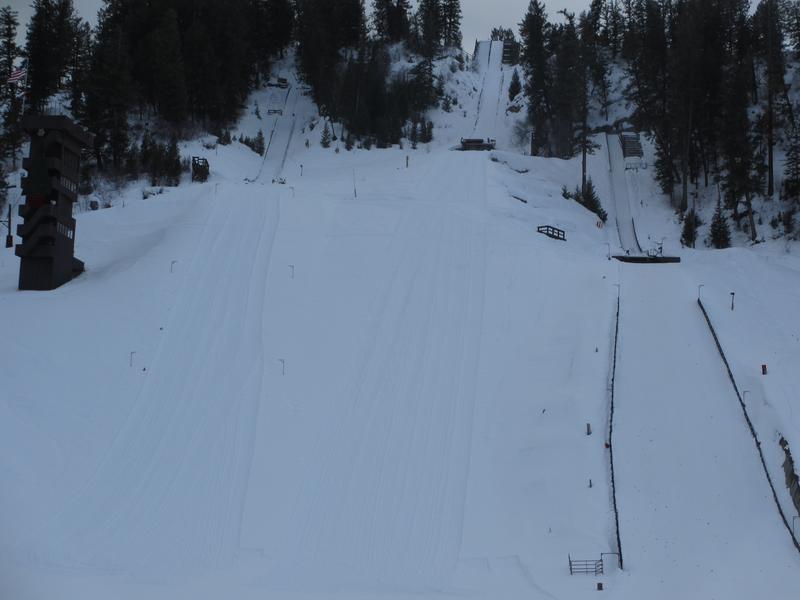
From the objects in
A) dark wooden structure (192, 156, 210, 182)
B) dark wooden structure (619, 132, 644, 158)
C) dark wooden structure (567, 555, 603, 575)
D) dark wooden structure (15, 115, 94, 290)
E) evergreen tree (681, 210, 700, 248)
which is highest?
dark wooden structure (619, 132, 644, 158)

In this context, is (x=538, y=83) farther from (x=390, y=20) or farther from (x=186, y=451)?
(x=186, y=451)

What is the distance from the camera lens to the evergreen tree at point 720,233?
106ft

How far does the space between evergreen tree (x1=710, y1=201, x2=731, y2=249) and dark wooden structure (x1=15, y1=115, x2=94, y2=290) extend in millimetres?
26335


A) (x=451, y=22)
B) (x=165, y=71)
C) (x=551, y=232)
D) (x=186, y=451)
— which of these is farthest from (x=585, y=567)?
(x=451, y=22)

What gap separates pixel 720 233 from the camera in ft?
106

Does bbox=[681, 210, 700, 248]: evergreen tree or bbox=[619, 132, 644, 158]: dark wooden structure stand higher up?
bbox=[619, 132, 644, 158]: dark wooden structure

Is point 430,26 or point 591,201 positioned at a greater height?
point 430,26

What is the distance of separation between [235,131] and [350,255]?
25050 mm

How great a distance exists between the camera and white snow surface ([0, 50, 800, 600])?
13742 millimetres

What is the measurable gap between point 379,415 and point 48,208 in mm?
14296

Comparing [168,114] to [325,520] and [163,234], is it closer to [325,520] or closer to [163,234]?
[163,234]

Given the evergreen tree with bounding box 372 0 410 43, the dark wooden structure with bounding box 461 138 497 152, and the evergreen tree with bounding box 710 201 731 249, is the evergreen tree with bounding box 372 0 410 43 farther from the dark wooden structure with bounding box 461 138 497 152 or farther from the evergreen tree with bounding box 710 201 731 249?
the evergreen tree with bounding box 710 201 731 249

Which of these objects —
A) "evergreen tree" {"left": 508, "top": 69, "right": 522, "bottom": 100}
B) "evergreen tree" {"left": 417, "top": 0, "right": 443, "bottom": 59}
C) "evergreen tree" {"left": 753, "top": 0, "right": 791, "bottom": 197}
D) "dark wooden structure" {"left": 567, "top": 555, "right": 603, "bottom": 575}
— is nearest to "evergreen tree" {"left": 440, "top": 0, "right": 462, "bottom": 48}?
"evergreen tree" {"left": 417, "top": 0, "right": 443, "bottom": 59}

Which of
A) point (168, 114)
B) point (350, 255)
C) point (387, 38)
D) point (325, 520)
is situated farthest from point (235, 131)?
point (325, 520)
